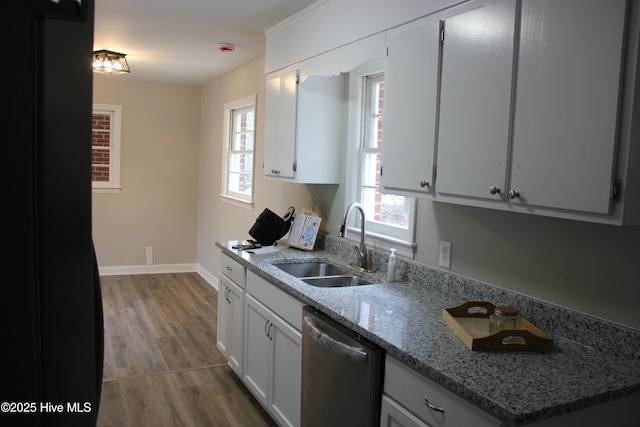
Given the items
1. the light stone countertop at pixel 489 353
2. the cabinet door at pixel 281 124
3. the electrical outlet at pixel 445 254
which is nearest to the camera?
the light stone countertop at pixel 489 353

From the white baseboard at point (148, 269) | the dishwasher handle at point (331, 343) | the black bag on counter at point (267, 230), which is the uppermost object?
the black bag on counter at point (267, 230)

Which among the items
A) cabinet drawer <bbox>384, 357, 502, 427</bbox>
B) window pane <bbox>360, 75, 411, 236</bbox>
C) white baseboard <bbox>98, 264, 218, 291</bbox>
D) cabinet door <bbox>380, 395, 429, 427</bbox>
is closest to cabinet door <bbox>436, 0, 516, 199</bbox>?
cabinet drawer <bbox>384, 357, 502, 427</bbox>

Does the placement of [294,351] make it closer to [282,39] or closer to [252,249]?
[252,249]

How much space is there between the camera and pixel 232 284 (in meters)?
3.49

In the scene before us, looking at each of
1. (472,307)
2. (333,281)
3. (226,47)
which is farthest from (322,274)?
(226,47)

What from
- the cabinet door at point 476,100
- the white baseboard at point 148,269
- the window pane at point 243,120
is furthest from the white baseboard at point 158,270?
the cabinet door at point 476,100

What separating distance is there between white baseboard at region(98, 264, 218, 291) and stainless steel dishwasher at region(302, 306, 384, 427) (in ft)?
13.7

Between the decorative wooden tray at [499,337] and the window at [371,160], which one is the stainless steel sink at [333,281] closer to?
the window at [371,160]

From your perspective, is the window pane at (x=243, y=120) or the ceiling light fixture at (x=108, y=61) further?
the window pane at (x=243, y=120)

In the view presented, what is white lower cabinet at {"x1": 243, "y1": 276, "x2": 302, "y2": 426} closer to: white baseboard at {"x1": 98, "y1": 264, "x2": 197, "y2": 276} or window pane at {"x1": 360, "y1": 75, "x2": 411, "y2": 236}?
window pane at {"x1": 360, "y1": 75, "x2": 411, "y2": 236}

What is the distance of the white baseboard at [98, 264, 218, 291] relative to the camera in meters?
6.59

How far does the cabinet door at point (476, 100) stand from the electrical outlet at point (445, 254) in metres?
0.50

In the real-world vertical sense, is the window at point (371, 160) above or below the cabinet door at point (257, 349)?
above

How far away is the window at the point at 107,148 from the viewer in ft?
21.3
